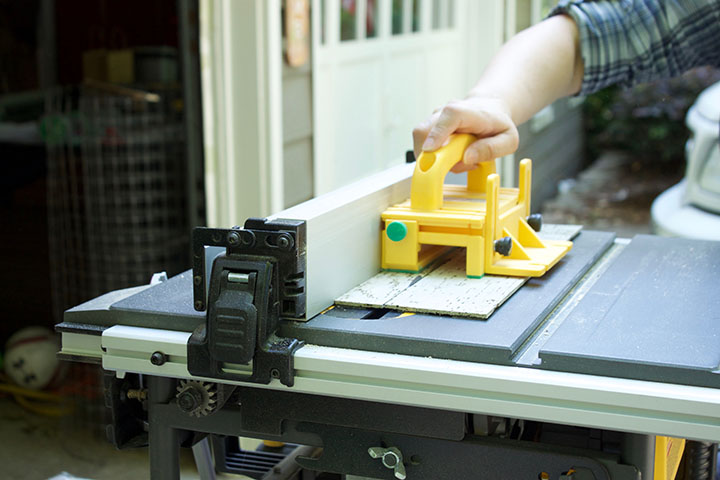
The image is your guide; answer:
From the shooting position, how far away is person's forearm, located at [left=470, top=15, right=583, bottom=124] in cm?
199

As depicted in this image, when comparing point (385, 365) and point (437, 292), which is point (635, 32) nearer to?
point (437, 292)

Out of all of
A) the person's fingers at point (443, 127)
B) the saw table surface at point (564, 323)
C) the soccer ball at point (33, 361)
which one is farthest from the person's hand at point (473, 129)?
the soccer ball at point (33, 361)

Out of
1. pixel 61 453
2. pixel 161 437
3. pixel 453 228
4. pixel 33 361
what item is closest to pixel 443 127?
pixel 453 228

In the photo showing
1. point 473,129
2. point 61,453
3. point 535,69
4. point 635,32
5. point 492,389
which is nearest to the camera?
point 492,389

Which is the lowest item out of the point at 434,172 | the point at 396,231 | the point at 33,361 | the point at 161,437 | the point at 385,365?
the point at 33,361

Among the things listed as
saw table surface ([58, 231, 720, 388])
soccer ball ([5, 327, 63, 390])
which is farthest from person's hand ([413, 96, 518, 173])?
soccer ball ([5, 327, 63, 390])

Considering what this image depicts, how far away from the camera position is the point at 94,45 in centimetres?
425

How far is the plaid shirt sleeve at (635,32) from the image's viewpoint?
221cm

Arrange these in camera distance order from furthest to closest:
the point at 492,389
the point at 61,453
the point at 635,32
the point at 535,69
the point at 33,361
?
1. the point at 33,361
2. the point at 61,453
3. the point at 635,32
4. the point at 535,69
5. the point at 492,389

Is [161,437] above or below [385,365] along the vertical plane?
below

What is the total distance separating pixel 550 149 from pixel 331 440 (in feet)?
23.0

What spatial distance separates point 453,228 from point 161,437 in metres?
0.63

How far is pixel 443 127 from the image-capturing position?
1703mm

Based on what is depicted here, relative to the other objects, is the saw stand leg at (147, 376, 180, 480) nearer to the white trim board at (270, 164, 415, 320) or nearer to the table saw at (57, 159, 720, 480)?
the table saw at (57, 159, 720, 480)
